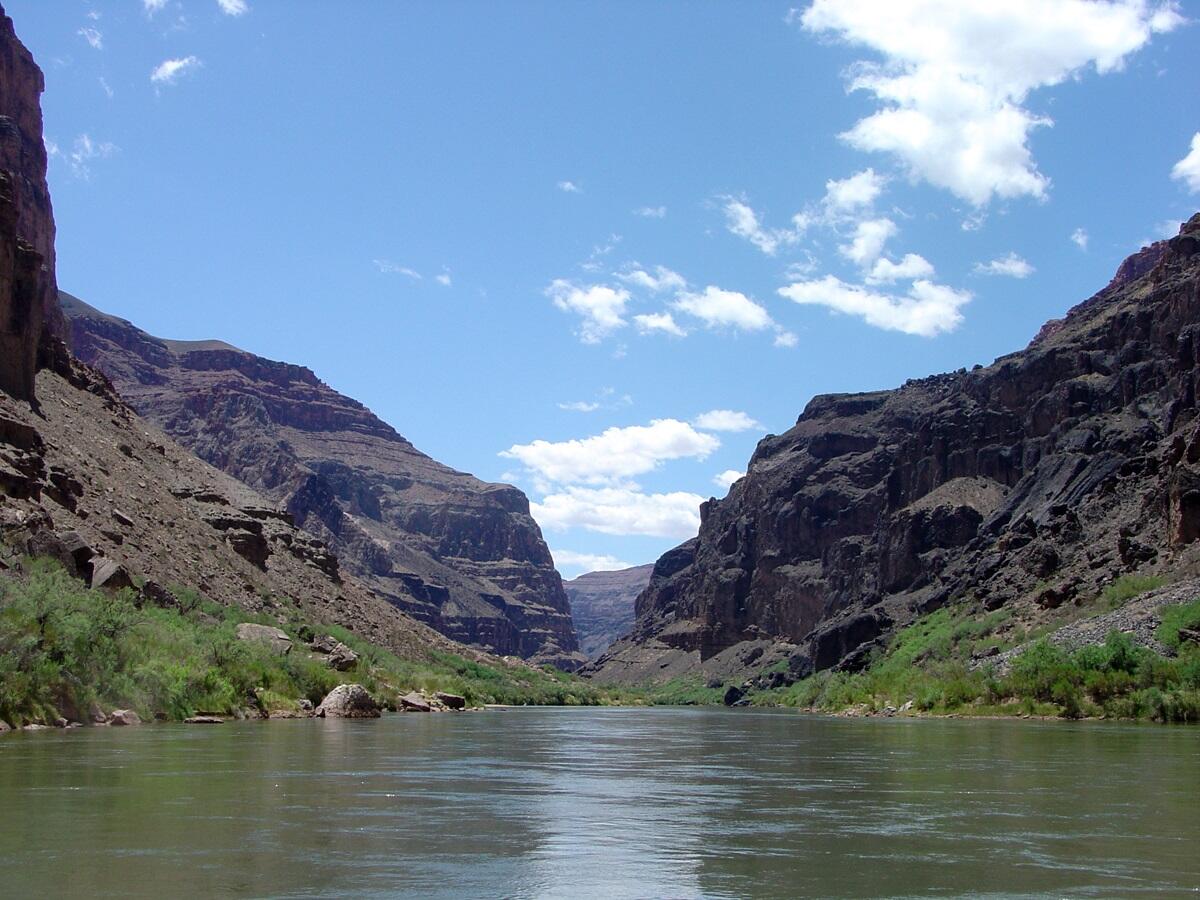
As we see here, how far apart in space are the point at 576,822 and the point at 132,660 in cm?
2970

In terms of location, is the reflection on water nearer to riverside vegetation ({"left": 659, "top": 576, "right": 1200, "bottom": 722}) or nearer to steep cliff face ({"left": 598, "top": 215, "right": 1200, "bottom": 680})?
riverside vegetation ({"left": 659, "top": 576, "right": 1200, "bottom": 722})

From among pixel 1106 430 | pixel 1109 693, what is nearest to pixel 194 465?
pixel 1109 693

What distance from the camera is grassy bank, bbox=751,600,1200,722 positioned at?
50.9 meters

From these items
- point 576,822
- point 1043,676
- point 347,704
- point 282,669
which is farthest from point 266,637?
point 576,822

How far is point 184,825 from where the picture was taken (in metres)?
15.2

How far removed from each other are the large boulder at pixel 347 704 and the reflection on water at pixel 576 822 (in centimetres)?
2038

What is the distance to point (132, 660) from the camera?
41.7 metres

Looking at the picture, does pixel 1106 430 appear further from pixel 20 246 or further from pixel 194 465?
pixel 20 246

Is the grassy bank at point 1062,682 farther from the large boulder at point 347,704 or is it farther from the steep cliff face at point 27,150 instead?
the steep cliff face at point 27,150

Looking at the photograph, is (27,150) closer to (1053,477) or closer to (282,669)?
(282,669)

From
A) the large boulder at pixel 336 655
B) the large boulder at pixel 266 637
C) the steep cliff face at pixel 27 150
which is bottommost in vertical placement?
the large boulder at pixel 336 655

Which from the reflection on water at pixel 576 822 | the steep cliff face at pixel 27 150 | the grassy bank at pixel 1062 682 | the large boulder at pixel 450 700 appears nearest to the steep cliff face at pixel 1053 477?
the grassy bank at pixel 1062 682

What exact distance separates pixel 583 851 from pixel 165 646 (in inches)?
1410

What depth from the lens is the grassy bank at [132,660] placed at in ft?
109
